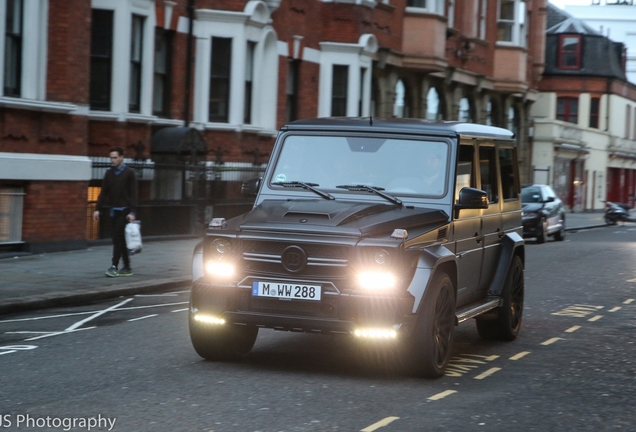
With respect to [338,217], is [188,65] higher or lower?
higher

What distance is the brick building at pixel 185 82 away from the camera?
1819 centimetres

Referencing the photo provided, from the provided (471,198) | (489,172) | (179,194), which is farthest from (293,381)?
(179,194)

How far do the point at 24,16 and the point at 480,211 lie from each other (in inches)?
434

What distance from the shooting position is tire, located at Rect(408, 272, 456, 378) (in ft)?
25.8

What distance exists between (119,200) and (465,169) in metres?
7.16

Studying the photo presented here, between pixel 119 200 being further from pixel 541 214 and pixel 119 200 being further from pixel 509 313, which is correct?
pixel 541 214

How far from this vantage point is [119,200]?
15.3 meters

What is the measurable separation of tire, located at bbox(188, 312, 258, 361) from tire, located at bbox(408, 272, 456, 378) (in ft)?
4.70

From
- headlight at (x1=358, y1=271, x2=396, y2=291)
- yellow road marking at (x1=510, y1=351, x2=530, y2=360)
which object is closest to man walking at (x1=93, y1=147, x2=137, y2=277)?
yellow road marking at (x1=510, y1=351, x2=530, y2=360)

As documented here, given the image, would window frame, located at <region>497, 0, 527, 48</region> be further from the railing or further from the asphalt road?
the asphalt road

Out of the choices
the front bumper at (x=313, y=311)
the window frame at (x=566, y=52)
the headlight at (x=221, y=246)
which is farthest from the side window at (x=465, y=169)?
the window frame at (x=566, y=52)

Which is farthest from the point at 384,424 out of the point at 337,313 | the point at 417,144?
the point at 417,144

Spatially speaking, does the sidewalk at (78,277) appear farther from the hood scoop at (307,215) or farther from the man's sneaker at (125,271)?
the hood scoop at (307,215)

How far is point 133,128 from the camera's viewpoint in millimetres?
22156
